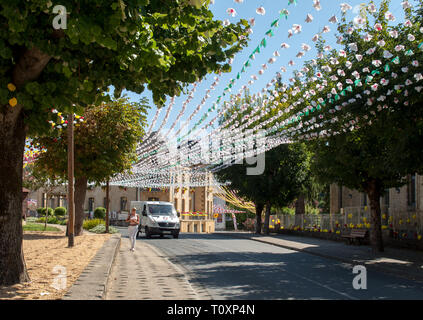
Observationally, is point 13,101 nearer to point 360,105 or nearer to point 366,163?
point 360,105

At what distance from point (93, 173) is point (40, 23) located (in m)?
16.3

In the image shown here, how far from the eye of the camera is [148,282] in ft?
34.2

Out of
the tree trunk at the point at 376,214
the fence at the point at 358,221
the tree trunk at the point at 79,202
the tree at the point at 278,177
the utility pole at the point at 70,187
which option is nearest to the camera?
the utility pole at the point at 70,187

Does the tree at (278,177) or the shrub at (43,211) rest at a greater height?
the tree at (278,177)

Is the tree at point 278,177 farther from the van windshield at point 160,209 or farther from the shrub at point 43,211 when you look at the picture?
the shrub at point 43,211

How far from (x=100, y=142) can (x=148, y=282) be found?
12.2 m

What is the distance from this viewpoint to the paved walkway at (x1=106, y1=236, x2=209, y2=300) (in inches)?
341

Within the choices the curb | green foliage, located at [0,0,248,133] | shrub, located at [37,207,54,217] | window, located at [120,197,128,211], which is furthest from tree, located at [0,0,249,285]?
window, located at [120,197,128,211]

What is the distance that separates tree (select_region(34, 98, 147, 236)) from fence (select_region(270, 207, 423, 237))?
12.8 meters

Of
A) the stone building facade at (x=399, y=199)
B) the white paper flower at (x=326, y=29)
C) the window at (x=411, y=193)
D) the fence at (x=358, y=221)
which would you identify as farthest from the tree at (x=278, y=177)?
the white paper flower at (x=326, y=29)

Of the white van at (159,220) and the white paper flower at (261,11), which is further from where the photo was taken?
the white van at (159,220)

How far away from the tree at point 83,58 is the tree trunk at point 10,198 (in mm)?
16

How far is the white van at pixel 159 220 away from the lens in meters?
29.1
